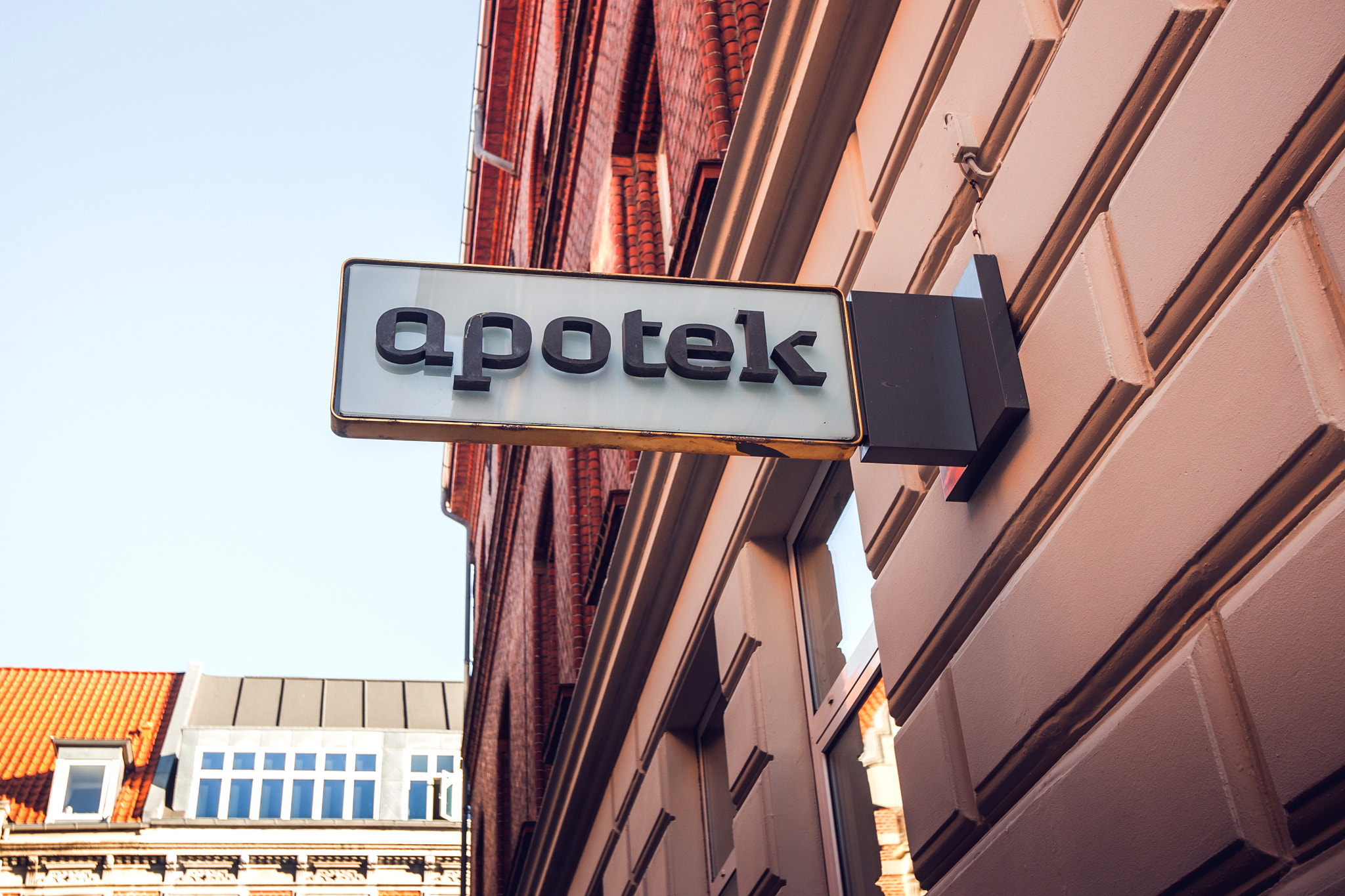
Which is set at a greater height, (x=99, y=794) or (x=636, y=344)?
(x=99, y=794)

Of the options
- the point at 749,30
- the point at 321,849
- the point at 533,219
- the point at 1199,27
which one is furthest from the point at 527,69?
the point at 321,849

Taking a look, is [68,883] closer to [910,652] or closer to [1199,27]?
[910,652]

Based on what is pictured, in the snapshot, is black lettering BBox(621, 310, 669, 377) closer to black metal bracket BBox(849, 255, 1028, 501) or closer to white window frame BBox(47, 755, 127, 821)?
black metal bracket BBox(849, 255, 1028, 501)

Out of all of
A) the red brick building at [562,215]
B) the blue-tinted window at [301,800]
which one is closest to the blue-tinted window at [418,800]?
the blue-tinted window at [301,800]

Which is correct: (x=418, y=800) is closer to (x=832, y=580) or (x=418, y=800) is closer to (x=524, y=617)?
(x=524, y=617)

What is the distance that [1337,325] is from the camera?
2105mm

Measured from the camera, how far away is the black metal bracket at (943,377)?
3102mm

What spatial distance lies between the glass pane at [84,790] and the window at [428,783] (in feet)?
19.9

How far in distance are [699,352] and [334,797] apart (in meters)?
25.9

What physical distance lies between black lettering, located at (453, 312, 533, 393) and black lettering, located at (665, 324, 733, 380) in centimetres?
36

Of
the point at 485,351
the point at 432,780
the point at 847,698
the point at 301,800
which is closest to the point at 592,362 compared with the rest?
the point at 485,351

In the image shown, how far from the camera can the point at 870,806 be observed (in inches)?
179

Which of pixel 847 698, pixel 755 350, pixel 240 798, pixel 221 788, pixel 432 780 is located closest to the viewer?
pixel 755 350

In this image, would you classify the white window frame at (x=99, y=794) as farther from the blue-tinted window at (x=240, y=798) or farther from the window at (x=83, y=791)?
the blue-tinted window at (x=240, y=798)
